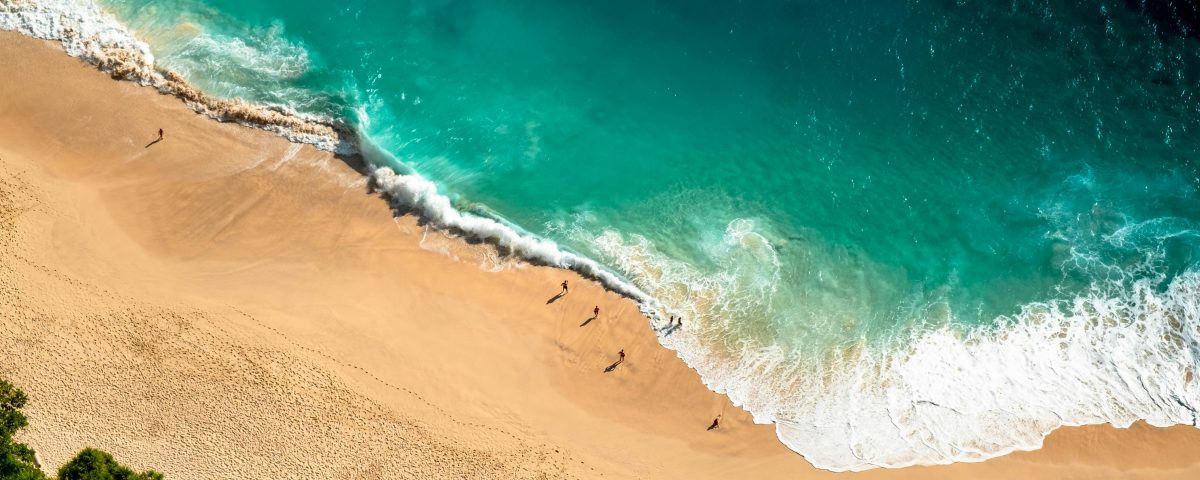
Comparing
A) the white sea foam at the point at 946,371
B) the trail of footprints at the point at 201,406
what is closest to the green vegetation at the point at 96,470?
the trail of footprints at the point at 201,406

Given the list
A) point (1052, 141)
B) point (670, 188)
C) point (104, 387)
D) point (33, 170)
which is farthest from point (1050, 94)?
point (33, 170)

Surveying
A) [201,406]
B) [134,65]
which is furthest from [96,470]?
[134,65]

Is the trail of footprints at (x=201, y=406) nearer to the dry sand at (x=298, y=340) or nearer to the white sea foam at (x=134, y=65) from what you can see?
the dry sand at (x=298, y=340)

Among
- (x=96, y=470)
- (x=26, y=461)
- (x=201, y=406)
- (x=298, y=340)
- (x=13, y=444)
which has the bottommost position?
(x=26, y=461)

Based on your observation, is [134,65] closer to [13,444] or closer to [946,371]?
[13,444]

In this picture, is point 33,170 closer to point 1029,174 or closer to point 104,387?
point 104,387

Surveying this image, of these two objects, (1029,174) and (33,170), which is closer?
(33,170)
